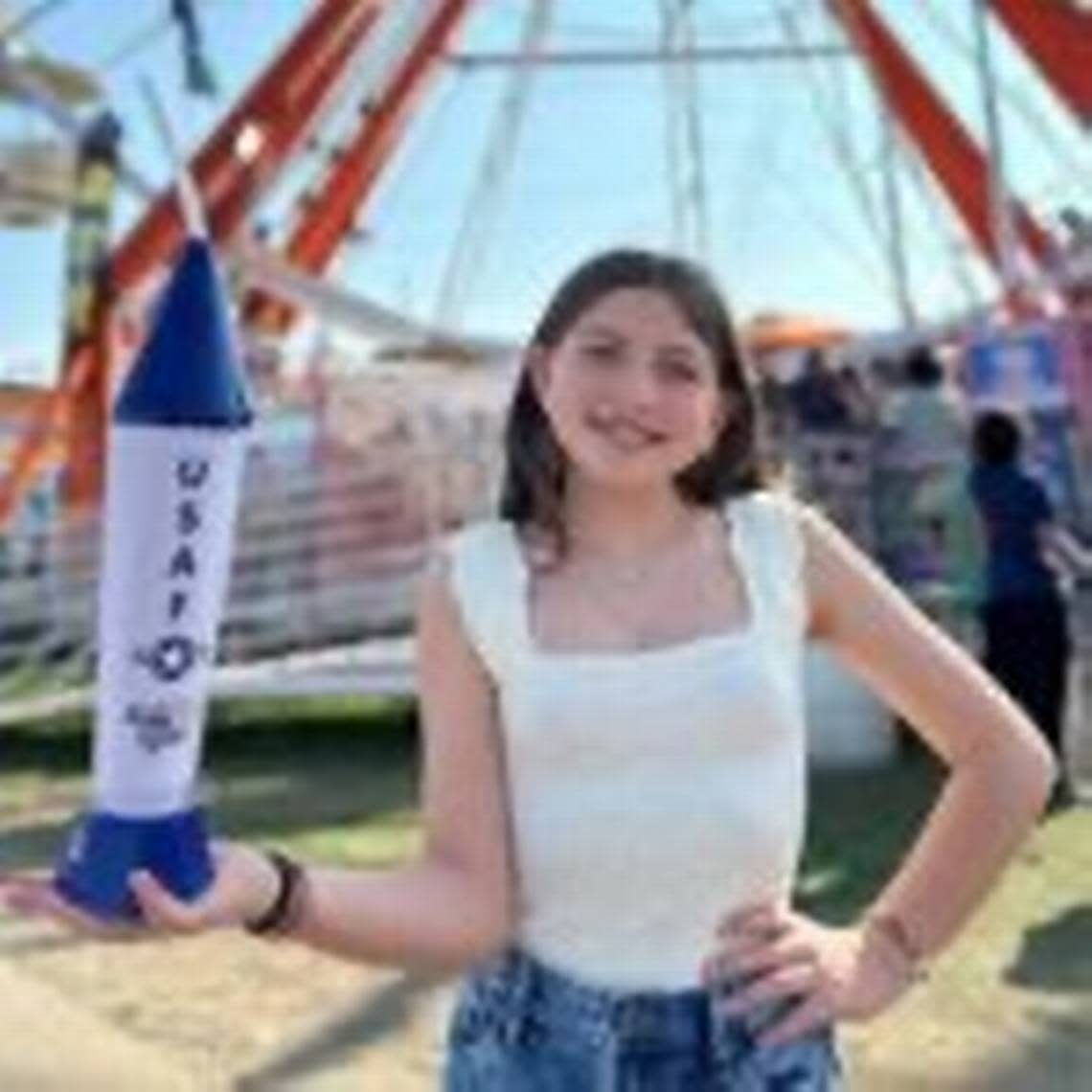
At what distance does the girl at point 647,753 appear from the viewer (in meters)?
2.88

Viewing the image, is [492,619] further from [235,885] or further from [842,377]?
[842,377]

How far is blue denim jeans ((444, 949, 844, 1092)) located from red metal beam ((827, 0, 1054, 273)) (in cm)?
1893

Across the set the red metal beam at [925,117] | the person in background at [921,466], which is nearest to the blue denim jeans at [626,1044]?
the person in background at [921,466]

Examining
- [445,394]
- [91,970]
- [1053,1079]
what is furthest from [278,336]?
[1053,1079]

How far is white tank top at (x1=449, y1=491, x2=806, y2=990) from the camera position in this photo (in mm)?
2910

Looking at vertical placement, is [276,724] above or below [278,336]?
below

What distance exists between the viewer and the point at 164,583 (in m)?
2.41

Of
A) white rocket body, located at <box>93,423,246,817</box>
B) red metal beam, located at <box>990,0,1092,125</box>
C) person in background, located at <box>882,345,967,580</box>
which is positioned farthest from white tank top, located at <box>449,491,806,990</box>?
red metal beam, located at <box>990,0,1092,125</box>

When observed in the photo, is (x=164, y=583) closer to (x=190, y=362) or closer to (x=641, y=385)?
(x=190, y=362)

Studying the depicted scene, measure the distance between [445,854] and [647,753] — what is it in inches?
8.5

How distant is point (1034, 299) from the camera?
54.0 ft

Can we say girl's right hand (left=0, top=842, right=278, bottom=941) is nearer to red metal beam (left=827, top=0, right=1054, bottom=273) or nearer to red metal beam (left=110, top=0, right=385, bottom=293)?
red metal beam (left=110, top=0, right=385, bottom=293)

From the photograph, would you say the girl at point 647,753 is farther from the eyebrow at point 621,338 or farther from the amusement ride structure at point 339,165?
the amusement ride structure at point 339,165

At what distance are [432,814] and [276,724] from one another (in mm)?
13454
